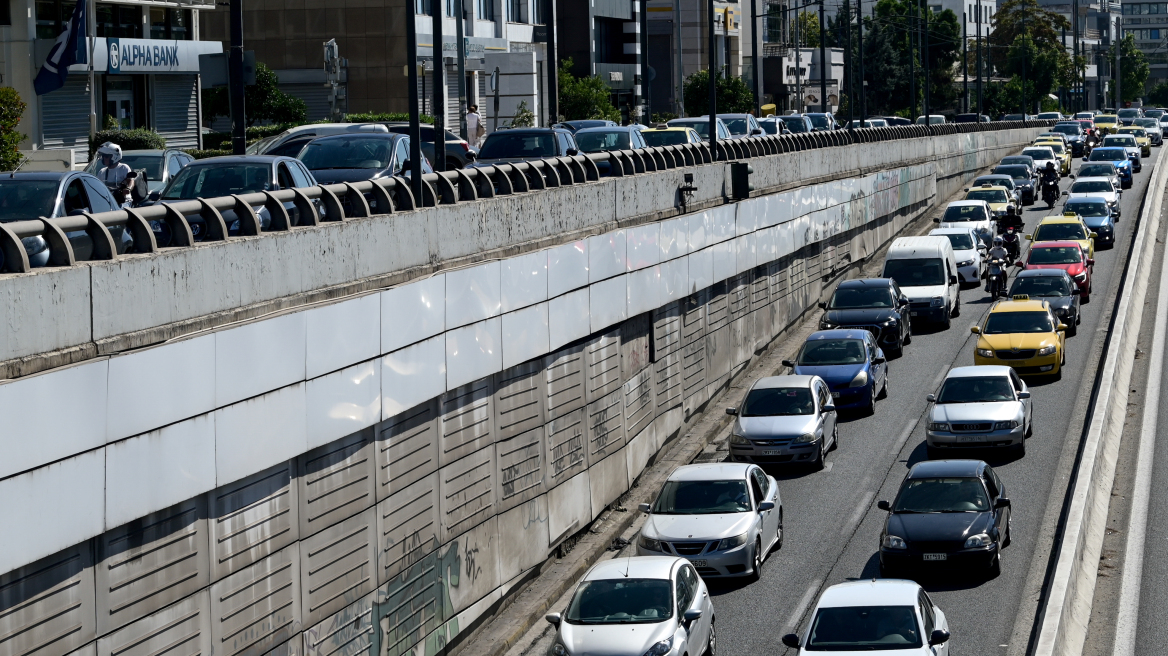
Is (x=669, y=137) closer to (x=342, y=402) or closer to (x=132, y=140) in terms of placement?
(x=132, y=140)

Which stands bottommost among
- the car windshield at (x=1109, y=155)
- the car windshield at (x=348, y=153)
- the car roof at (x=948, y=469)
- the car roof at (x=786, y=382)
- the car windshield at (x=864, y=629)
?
the car windshield at (x=864, y=629)

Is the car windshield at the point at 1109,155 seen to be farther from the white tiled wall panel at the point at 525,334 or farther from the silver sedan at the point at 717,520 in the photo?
the white tiled wall panel at the point at 525,334

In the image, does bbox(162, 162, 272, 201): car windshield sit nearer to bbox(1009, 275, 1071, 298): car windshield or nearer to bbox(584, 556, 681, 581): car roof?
bbox(584, 556, 681, 581): car roof

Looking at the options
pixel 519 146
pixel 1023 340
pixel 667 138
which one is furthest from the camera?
pixel 667 138

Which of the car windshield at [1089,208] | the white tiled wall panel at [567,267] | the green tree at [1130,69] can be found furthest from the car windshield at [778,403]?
the green tree at [1130,69]

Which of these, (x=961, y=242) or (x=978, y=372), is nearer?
(x=978, y=372)

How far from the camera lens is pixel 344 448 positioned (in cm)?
1689

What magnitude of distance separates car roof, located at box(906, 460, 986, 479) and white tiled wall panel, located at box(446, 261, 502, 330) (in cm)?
648

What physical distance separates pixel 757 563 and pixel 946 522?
267 cm

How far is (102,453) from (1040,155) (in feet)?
214

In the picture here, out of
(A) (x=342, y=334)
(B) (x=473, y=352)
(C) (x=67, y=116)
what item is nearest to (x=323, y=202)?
(A) (x=342, y=334)

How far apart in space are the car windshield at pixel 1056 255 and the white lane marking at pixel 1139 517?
13.0 ft

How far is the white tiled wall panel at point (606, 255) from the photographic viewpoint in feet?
83.7

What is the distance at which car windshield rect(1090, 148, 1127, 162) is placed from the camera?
73.2 m
